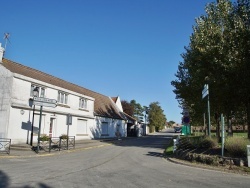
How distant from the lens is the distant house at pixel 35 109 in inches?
819

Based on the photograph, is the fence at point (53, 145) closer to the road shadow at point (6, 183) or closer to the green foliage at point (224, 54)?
the road shadow at point (6, 183)

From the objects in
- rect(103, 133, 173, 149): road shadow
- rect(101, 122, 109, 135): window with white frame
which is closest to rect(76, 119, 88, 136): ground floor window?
rect(103, 133, 173, 149): road shadow

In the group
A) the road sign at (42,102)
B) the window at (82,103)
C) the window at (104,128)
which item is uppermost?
the window at (82,103)

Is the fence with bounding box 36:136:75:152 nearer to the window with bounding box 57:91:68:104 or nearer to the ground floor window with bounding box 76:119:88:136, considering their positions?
the window with bounding box 57:91:68:104

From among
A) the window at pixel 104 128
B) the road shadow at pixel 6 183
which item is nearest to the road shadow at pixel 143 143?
the window at pixel 104 128

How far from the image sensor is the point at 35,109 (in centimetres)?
2347

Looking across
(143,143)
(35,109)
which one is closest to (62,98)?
(35,109)

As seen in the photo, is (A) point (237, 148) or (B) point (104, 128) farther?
(B) point (104, 128)

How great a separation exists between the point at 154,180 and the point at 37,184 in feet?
12.4

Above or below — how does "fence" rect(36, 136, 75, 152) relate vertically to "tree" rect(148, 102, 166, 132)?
below

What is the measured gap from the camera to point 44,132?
24.5m

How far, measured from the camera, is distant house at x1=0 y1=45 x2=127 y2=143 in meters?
20.8

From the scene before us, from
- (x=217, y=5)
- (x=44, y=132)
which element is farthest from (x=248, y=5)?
(x=44, y=132)

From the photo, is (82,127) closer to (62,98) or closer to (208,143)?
(62,98)
